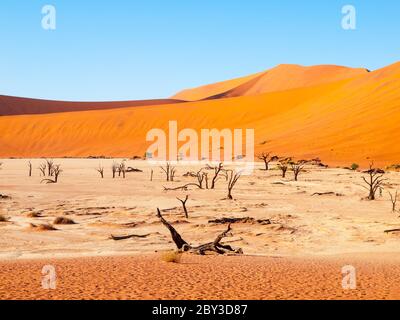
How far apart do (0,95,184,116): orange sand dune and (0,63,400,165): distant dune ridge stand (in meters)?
3.06

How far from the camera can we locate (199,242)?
12609 millimetres

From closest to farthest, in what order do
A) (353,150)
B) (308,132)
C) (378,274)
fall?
(378,274) < (353,150) < (308,132)

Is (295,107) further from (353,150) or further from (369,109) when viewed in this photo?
(353,150)

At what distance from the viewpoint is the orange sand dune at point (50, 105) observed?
372 feet

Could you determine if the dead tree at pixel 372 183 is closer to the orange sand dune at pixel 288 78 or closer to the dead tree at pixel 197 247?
the dead tree at pixel 197 247

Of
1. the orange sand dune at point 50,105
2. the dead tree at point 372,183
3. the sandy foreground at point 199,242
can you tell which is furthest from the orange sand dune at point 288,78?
the sandy foreground at point 199,242

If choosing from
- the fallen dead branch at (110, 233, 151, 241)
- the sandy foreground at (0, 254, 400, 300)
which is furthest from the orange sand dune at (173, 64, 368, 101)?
the sandy foreground at (0, 254, 400, 300)

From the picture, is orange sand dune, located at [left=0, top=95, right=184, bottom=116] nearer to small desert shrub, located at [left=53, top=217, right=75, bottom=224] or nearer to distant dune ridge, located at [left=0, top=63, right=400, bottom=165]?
distant dune ridge, located at [left=0, top=63, right=400, bottom=165]

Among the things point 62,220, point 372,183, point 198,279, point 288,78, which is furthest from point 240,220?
point 288,78

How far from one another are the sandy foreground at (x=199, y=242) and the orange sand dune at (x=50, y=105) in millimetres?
91131

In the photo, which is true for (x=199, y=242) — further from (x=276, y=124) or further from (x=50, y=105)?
(x=50, y=105)
